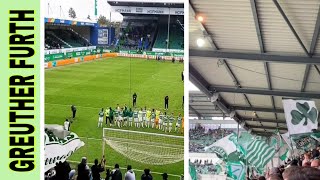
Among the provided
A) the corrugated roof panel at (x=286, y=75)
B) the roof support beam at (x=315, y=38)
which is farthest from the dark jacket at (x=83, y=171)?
the corrugated roof panel at (x=286, y=75)

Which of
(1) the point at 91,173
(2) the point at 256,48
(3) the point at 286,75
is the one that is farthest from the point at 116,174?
(3) the point at 286,75

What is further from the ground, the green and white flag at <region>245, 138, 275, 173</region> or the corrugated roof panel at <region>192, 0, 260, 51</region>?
the corrugated roof panel at <region>192, 0, 260, 51</region>

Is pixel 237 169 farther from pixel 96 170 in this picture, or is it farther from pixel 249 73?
pixel 249 73

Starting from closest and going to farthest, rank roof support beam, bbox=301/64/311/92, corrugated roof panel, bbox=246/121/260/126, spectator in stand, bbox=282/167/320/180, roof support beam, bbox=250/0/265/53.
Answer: spectator in stand, bbox=282/167/320/180 < roof support beam, bbox=250/0/265/53 < roof support beam, bbox=301/64/311/92 < corrugated roof panel, bbox=246/121/260/126

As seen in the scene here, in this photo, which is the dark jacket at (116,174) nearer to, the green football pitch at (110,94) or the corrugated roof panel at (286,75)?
the green football pitch at (110,94)

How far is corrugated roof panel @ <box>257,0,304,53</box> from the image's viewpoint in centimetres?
509

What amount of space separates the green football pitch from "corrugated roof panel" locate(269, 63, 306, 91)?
139 inches

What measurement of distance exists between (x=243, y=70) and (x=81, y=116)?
4.34 meters

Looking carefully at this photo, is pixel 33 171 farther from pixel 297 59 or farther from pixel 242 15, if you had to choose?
pixel 297 59

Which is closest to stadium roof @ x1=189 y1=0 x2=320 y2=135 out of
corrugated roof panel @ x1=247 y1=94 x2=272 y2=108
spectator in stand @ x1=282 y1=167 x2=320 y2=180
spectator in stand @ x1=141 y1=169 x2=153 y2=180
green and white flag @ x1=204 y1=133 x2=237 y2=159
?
corrugated roof panel @ x1=247 y1=94 x2=272 y2=108

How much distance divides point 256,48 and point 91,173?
11.1 ft

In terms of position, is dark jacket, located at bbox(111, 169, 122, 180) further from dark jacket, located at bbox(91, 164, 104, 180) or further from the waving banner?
the waving banner

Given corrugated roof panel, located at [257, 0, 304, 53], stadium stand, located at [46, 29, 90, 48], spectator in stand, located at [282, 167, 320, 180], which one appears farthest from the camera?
corrugated roof panel, located at [257, 0, 304, 53]

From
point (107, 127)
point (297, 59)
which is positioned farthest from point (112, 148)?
point (297, 59)
